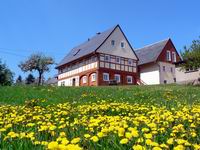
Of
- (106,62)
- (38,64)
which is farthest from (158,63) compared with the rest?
(38,64)

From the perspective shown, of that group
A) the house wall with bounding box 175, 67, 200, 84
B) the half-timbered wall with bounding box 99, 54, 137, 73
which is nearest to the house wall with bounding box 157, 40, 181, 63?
the half-timbered wall with bounding box 99, 54, 137, 73

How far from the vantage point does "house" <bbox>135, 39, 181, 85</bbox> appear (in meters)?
51.0

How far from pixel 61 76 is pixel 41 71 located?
1842 cm

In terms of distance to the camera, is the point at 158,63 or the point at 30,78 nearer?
the point at 158,63

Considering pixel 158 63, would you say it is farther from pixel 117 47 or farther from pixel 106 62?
pixel 106 62

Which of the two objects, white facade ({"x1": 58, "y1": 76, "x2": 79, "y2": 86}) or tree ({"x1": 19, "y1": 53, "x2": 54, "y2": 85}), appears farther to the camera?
tree ({"x1": 19, "y1": 53, "x2": 54, "y2": 85})

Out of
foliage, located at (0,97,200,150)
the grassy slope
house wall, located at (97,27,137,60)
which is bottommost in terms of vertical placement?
foliage, located at (0,97,200,150)

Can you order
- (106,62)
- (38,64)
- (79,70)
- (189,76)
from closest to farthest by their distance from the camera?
(189,76) < (106,62) < (79,70) < (38,64)

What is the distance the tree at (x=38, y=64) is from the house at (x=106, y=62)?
23.1 meters

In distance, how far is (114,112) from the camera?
8.14 metres

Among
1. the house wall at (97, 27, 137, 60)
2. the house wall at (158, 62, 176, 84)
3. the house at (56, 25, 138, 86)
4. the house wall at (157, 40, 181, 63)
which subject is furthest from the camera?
the house wall at (157, 40, 181, 63)

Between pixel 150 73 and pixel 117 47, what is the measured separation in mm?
7889

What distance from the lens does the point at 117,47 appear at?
157 feet

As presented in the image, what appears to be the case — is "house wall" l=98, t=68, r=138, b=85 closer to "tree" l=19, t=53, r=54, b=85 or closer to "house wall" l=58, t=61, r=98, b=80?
"house wall" l=58, t=61, r=98, b=80
